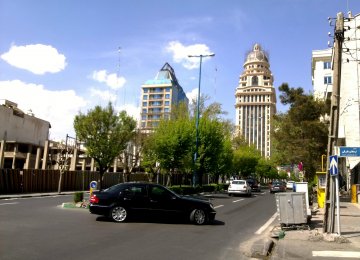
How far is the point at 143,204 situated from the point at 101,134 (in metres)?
20.3

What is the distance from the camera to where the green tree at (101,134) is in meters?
33.3

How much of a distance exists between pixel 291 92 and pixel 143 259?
3345 centimetres

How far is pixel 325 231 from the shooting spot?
12.7 meters

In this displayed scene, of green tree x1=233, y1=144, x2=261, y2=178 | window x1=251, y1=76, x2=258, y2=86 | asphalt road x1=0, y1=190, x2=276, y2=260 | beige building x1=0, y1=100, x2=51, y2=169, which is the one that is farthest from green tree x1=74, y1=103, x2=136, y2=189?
window x1=251, y1=76, x2=258, y2=86

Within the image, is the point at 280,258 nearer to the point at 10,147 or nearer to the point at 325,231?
the point at 325,231

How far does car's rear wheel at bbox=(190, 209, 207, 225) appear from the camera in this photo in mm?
14758

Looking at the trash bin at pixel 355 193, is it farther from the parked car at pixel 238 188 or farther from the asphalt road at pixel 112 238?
the asphalt road at pixel 112 238

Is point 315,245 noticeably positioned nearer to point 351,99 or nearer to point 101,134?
point 101,134

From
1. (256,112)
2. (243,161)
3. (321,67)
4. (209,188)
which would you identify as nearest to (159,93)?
(256,112)

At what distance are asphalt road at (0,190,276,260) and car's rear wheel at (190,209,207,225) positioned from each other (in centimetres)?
32

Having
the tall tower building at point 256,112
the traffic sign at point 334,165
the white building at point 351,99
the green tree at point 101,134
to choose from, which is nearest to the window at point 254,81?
the tall tower building at point 256,112

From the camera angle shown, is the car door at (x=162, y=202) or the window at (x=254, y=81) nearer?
the car door at (x=162, y=202)

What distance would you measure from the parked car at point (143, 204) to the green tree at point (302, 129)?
77.2 feet

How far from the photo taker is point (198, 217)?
14.8m
